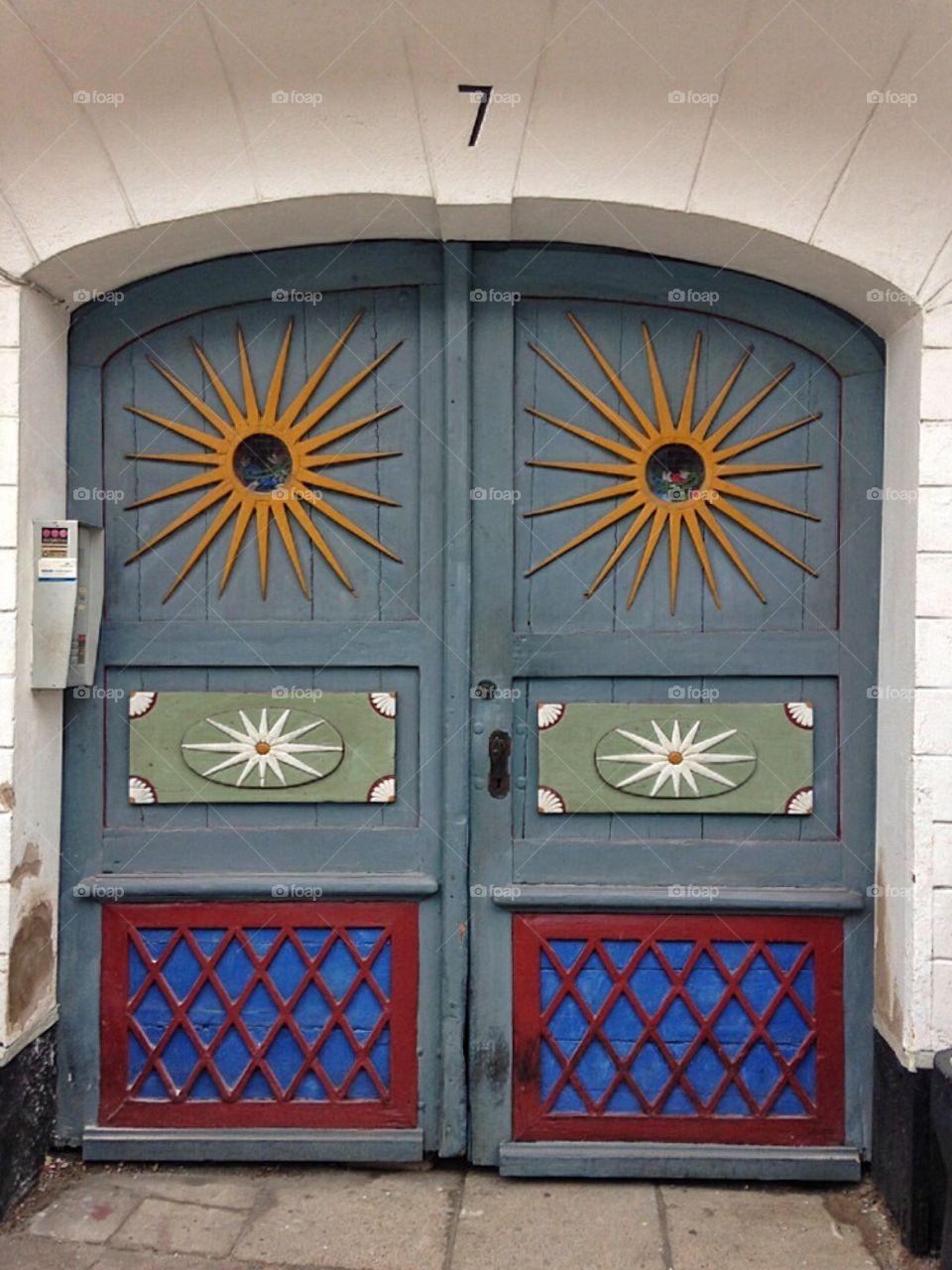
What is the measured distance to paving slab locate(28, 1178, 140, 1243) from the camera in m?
2.80

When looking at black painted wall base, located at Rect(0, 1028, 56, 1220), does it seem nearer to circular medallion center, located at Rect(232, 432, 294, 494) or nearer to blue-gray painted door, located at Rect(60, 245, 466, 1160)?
blue-gray painted door, located at Rect(60, 245, 466, 1160)

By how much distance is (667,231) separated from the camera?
2943 millimetres

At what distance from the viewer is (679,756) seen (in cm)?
309

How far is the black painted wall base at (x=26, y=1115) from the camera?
286 cm

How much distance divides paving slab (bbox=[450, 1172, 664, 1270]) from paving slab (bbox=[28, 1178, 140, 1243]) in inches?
34.8

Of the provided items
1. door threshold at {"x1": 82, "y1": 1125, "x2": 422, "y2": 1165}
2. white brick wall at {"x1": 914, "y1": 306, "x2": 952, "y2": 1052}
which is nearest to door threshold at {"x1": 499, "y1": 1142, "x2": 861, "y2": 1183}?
door threshold at {"x1": 82, "y1": 1125, "x2": 422, "y2": 1165}

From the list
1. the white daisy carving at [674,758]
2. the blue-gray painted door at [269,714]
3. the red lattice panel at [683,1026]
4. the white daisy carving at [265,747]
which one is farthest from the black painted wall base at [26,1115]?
the white daisy carving at [674,758]

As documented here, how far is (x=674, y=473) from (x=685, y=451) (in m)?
0.07

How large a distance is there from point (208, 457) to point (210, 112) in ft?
2.90

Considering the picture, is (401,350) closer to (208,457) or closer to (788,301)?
(208,457)

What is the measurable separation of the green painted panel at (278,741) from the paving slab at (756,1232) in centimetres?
135

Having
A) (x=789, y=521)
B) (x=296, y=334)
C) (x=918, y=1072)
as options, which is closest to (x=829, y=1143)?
(x=918, y=1072)

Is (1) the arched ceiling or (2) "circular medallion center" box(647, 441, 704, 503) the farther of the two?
(2) "circular medallion center" box(647, 441, 704, 503)

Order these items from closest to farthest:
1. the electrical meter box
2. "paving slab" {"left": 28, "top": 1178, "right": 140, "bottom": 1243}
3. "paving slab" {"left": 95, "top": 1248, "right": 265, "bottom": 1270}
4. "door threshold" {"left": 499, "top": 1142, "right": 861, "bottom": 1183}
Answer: "paving slab" {"left": 95, "top": 1248, "right": 265, "bottom": 1270} → "paving slab" {"left": 28, "top": 1178, "right": 140, "bottom": 1243} → the electrical meter box → "door threshold" {"left": 499, "top": 1142, "right": 861, "bottom": 1183}
